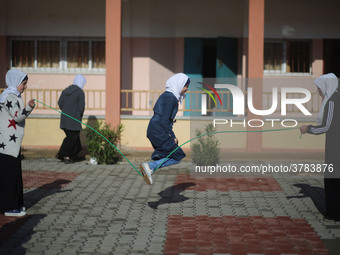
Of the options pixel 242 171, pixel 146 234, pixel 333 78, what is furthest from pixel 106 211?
pixel 242 171

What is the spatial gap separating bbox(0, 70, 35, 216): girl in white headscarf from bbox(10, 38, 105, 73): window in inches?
345

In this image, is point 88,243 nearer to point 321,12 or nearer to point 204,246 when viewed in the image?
point 204,246

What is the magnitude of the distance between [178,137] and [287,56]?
423cm

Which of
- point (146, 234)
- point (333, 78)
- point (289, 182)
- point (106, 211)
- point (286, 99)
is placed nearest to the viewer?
point (146, 234)

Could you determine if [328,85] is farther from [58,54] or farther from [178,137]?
[58,54]

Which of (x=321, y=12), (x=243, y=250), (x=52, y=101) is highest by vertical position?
(x=321, y=12)

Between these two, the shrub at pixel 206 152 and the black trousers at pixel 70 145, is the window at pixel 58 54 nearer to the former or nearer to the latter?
the black trousers at pixel 70 145

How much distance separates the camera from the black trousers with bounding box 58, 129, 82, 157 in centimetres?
1266

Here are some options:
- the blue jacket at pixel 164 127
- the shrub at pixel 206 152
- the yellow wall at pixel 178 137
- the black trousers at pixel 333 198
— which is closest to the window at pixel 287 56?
the yellow wall at pixel 178 137

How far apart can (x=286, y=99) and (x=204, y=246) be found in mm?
9997

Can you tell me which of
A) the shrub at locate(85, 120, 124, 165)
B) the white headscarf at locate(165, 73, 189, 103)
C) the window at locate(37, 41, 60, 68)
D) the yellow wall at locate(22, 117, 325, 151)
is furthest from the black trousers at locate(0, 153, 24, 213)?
the window at locate(37, 41, 60, 68)

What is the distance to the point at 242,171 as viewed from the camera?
12062 millimetres

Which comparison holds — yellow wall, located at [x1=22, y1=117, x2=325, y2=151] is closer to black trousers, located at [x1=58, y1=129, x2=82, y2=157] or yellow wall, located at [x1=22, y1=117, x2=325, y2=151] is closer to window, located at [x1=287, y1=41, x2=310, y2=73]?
black trousers, located at [x1=58, y1=129, x2=82, y2=157]

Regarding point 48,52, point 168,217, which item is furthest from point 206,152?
point 48,52
